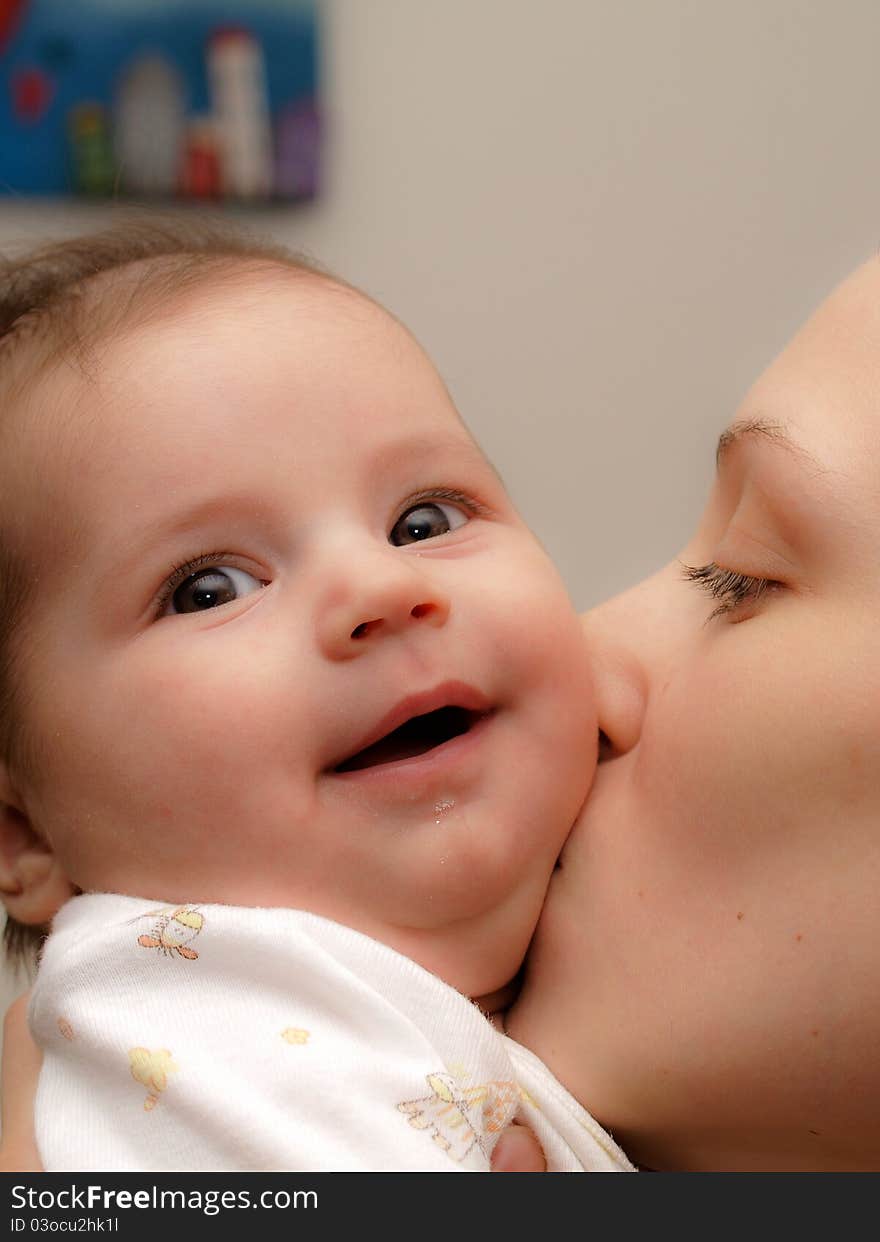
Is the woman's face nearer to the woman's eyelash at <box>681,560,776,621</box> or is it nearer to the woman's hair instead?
the woman's eyelash at <box>681,560,776,621</box>

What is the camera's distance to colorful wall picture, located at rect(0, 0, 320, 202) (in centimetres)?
196

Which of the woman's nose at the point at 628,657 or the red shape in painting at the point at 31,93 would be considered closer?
the woman's nose at the point at 628,657

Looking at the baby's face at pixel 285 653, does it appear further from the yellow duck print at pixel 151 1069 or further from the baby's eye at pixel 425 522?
the yellow duck print at pixel 151 1069

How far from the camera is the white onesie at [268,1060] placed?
70 centimetres

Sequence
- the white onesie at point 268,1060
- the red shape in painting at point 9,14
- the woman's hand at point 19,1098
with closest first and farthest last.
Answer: the white onesie at point 268,1060 < the woman's hand at point 19,1098 < the red shape in painting at point 9,14

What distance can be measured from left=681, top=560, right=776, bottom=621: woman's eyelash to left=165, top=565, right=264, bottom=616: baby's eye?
0.29 meters

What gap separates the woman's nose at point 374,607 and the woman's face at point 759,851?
0.16 meters

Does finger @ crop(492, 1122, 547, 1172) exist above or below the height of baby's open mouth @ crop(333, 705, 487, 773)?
below

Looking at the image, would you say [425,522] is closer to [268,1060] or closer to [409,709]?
[409,709]

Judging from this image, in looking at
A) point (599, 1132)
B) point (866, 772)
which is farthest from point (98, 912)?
point (866, 772)

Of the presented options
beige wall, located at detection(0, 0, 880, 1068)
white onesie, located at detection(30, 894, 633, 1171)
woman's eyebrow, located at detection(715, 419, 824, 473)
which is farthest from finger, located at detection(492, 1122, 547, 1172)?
beige wall, located at detection(0, 0, 880, 1068)

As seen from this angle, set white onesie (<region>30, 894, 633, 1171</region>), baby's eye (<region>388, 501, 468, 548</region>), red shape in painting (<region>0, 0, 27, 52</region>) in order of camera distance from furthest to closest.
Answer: red shape in painting (<region>0, 0, 27, 52</region>) → baby's eye (<region>388, 501, 468, 548</region>) → white onesie (<region>30, 894, 633, 1171</region>)

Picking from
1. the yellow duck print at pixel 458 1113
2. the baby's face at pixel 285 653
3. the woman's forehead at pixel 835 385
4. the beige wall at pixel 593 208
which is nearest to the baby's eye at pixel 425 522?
the baby's face at pixel 285 653

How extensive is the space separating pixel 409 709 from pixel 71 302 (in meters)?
0.41
